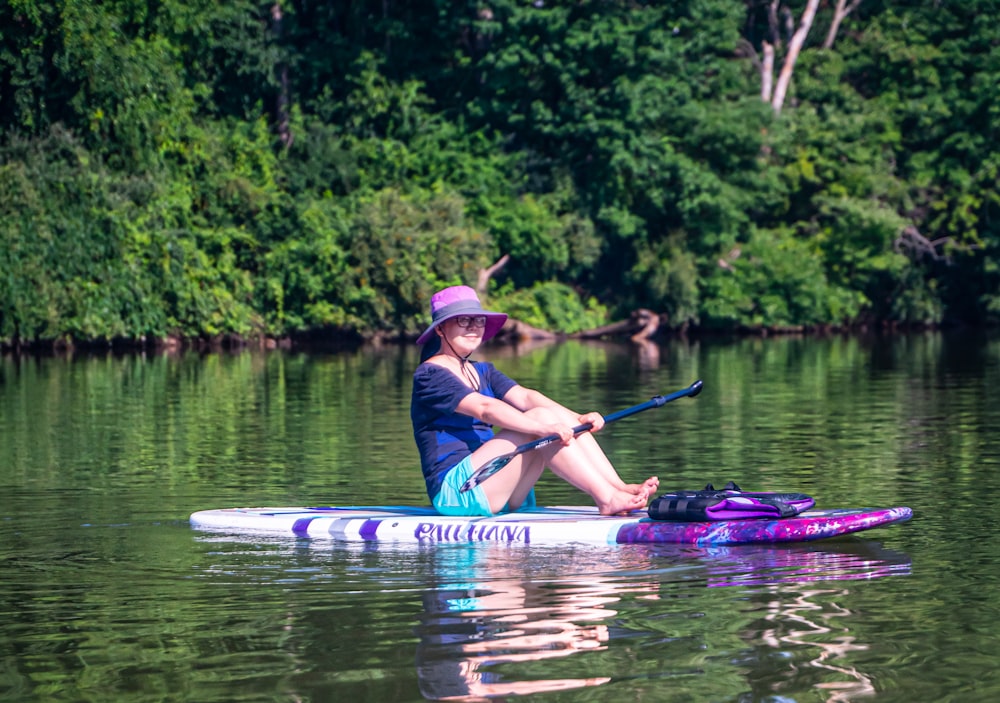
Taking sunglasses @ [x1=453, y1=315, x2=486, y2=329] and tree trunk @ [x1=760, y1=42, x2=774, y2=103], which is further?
tree trunk @ [x1=760, y1=42, x2=774, y2=103]

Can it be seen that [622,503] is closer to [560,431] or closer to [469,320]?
[560,431]

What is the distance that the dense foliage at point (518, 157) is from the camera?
35.9 m

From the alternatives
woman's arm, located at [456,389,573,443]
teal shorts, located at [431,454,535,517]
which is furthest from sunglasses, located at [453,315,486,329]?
teal shorts, located at [431,454,535,517]

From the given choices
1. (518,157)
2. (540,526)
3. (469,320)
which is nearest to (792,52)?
(518,157)

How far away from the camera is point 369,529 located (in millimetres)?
9531

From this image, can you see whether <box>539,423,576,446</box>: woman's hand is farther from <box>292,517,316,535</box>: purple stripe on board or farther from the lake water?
<box>292,517,316,535</box>: purple stripe on board

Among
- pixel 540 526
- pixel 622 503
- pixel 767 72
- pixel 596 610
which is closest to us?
pixel 596 610

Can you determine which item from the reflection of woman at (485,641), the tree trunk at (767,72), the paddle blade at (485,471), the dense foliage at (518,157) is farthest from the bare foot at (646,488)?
the tree trunk at (767,72)

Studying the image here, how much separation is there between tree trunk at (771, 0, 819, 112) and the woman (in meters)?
40.8

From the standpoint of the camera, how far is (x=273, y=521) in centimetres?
994

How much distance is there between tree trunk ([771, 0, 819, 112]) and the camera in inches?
1932

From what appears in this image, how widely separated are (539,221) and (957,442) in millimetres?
30618

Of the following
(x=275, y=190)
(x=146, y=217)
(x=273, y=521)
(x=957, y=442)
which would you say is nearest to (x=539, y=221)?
(x=275, y=190)

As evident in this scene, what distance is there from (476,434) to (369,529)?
0.88 metres
